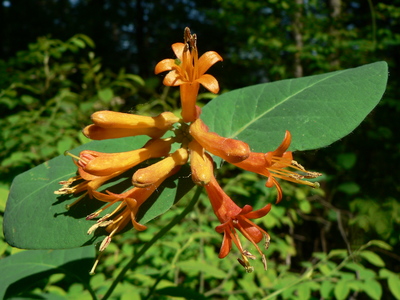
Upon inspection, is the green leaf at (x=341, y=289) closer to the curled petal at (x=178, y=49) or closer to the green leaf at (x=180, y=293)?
the green leaf at (x=180, y=293)

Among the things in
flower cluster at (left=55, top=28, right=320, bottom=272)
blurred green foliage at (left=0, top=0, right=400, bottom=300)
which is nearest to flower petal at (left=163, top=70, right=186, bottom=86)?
flower cluster at (left=55, top=28, right=320, bottom=272)

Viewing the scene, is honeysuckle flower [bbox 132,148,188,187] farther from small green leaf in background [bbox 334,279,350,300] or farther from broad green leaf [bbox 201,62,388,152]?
small green leaf in background [bbox 334,279,350,300]

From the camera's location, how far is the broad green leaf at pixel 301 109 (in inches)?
41.0

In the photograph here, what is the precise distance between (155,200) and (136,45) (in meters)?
15.0

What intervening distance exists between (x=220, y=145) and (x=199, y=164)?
80 millimetres

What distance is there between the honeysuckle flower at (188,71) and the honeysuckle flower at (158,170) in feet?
0.46

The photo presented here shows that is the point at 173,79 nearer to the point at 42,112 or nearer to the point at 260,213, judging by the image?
the point at 260,213

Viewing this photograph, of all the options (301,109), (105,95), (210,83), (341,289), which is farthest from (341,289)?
(105,95)

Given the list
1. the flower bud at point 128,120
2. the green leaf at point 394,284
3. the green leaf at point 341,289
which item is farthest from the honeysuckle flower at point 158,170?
the green leaf at point 394,284

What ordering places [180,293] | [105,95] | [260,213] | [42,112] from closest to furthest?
1. [260,213]
2. [180,293]
3. [105,95]
4. [42,112]

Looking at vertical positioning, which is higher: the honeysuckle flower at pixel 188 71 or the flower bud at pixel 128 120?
the honeysuckle flower at pixel 188 71

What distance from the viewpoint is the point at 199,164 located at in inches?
37.3

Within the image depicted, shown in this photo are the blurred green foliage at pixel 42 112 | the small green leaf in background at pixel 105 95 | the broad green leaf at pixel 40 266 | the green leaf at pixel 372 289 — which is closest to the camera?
the broad green leaf at pixel 40 266

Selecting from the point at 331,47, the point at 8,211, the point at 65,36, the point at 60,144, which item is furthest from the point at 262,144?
the point at 65,36
